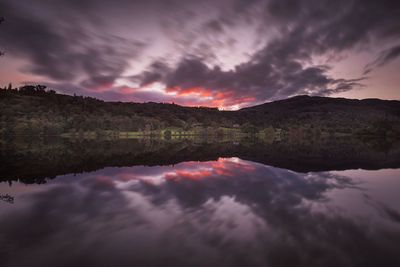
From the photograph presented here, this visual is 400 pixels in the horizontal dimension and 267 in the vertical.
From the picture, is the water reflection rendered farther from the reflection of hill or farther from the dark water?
the reflection of hill

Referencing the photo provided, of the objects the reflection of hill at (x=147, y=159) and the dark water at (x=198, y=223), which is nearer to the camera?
the dark water at (x=198, y=223)

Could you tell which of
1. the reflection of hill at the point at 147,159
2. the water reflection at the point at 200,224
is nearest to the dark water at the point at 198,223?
the water reflection at the point at 200,224

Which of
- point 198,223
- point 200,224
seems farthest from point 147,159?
point 200,224

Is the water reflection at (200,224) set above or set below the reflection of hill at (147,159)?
above

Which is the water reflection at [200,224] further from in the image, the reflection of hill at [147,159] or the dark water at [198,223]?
the reflection of hill at [147,159]

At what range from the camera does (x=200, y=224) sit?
10.6 meters

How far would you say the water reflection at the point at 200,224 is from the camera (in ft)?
25.2

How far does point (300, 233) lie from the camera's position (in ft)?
31.3

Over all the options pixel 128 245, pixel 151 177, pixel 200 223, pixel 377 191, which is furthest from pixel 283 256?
pixel 151 177

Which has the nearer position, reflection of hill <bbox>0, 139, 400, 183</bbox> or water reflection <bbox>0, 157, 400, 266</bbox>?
water reflection <bbox>0, 157, 400, 266</bbox>

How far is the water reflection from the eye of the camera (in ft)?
25.2

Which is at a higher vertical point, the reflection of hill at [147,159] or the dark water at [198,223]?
the dark water at [198,223]

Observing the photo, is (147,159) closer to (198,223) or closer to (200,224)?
(198,223)

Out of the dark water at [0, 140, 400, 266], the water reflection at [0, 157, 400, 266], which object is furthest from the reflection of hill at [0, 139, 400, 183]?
the water reflection at [0, 157, 400, 266]
